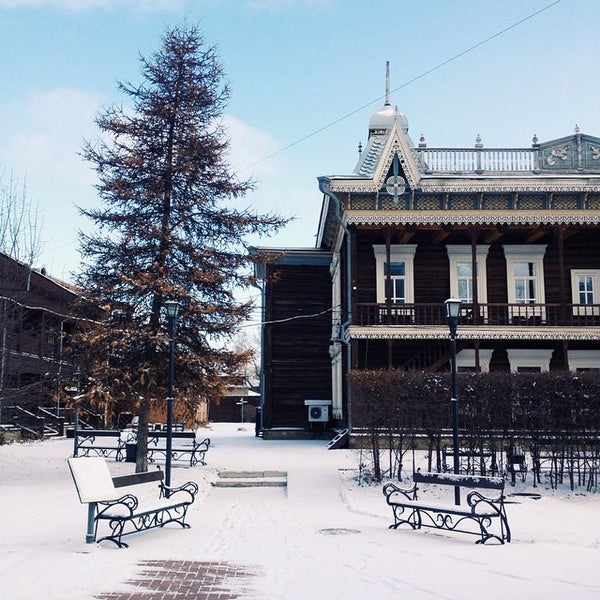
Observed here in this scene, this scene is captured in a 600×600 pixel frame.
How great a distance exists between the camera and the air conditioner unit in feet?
94.7

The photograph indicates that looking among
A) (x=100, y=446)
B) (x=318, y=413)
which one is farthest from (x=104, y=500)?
(x=318, y=413)

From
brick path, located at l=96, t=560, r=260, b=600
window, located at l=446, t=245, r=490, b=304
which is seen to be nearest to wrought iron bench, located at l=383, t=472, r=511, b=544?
brick path, located at l=96, t=560, r=260, b=600

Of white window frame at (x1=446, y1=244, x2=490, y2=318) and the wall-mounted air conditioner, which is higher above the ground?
white window frame at (x1=446, y1=244, x2=490, y2=318)

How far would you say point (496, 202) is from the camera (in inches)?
985

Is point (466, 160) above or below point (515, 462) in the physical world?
above

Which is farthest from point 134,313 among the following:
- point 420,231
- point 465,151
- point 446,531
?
point 465,151

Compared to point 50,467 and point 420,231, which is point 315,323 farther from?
point 50,467

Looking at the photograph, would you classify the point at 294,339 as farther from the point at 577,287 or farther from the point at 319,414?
the point at 577,287

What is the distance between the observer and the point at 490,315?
1026 inches

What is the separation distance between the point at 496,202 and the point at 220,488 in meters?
14.9

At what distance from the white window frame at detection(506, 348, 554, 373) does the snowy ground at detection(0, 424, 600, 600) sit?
12762mm

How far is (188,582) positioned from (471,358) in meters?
20.6

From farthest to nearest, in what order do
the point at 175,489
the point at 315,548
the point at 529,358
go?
the point at 529,358 → the point at 175,489 → the point at 315,548

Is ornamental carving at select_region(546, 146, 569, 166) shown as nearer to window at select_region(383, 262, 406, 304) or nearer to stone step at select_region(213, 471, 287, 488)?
window at select_region(383, 262, 406, 304)
